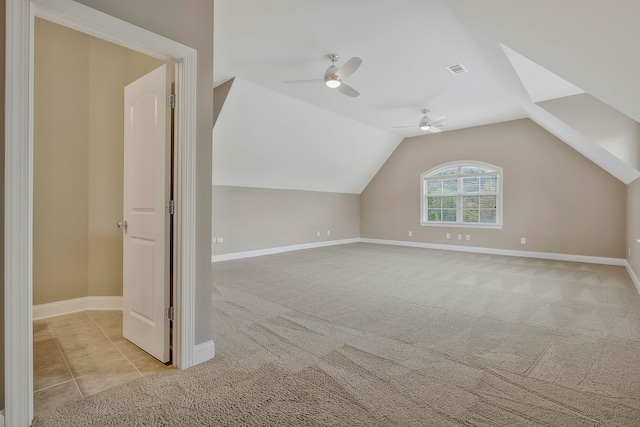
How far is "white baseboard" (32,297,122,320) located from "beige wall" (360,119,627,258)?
695 centimetres

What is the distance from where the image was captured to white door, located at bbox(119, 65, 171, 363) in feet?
6.73

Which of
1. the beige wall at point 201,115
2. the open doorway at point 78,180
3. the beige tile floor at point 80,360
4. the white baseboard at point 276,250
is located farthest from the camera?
the white baseboard at point 276,250

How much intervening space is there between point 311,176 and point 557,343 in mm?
5882

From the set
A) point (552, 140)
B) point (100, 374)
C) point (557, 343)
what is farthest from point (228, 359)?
point (552, 140)

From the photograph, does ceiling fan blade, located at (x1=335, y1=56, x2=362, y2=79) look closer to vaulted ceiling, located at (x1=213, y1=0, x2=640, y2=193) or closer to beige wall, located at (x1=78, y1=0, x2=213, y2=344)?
vaulted ceiling, located at (x1=213, y1=0, x2=640, y2=193)

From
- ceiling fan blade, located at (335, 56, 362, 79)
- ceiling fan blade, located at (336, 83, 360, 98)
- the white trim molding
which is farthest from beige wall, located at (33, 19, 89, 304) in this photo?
the white trim molding

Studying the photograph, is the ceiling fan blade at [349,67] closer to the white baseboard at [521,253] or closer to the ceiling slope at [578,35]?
the ceiling slope at [578,35]

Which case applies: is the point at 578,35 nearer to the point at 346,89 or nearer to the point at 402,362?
the point at 402,362

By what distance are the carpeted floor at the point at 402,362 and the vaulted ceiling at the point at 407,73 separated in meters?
1.84

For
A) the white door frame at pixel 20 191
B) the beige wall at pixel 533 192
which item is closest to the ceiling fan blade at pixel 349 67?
the white door frame at pixel 20 191

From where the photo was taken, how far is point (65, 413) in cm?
155

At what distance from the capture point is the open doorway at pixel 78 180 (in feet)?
9.36

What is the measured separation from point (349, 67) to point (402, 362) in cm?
306

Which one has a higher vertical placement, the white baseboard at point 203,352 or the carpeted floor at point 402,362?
the white baseboard at point 203,352
